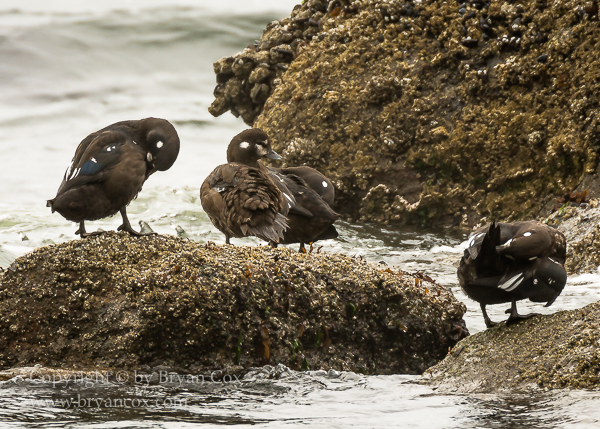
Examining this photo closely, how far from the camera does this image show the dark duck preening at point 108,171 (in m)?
5.78

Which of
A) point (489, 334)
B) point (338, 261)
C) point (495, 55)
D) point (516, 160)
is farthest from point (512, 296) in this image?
point (495, 55)

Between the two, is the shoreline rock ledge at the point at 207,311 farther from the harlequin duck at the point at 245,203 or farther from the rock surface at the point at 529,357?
the harlequin duck at the point at 245,203

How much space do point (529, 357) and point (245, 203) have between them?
3.41 meters

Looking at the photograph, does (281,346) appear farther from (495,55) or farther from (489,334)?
(495,55)

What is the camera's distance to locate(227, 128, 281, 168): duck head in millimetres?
8820

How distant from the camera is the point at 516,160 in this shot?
10688 millimetres

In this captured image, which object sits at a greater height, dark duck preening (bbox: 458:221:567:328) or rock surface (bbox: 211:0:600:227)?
rock surface (bbox: 211:0:600:227)

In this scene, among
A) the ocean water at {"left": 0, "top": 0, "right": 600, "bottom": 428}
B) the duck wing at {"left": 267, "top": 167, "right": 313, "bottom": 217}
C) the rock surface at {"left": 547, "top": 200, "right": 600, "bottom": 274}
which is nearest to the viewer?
the ocean water at {"left": 0, "top": 0, "right": 600, "bottom": 428}

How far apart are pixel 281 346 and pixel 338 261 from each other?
1.04m

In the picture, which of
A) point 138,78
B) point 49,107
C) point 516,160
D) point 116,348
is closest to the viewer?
point 116,348

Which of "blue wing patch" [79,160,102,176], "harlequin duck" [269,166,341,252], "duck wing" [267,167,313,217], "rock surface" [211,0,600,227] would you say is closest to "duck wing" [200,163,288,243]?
"duck wing" [267,167,313,217]

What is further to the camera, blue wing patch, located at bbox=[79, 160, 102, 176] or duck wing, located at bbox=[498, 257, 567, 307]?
blue wing patch, located at bbox=[79, 160, 102, 176]

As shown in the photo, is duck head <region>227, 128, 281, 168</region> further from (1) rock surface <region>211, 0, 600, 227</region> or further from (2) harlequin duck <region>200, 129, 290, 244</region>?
(1) rock surface <region>211, 0, 600, 227</region>

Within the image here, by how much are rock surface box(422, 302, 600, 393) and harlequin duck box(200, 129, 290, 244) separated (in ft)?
8.74
